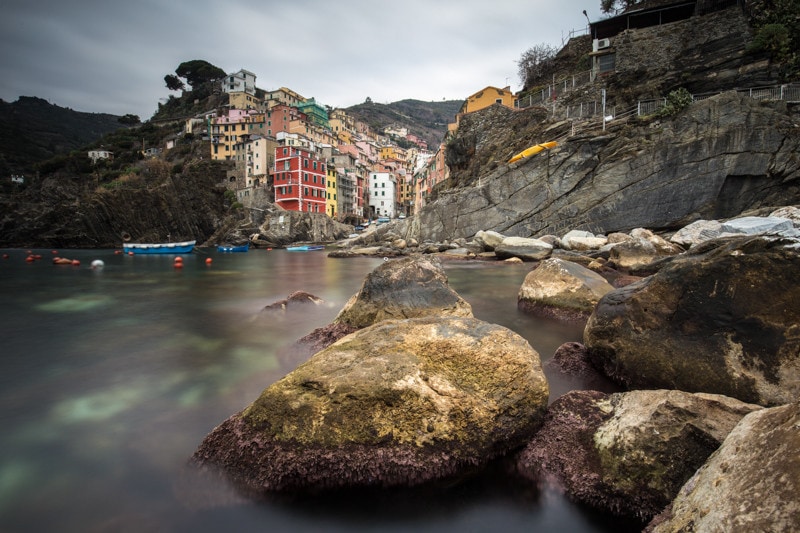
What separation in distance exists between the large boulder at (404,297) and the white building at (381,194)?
279 feet

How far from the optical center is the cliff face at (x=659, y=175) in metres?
25.5

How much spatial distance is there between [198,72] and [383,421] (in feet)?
479

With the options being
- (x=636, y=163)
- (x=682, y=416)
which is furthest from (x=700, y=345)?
(x=636, y=163)

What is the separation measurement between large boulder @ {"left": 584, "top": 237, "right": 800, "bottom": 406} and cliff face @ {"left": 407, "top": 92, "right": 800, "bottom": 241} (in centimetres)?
2668

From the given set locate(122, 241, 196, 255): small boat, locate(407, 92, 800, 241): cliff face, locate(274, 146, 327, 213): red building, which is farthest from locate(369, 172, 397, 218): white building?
locate(407, 92, 800, 241): cliff face

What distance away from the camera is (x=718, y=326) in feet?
15.8

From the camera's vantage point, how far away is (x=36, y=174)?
75375mm

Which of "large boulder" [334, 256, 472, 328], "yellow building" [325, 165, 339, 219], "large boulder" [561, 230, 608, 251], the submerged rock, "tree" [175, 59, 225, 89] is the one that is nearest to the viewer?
"large boulder" [334, 256, 472, 328]

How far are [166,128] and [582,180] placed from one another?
4327 inches

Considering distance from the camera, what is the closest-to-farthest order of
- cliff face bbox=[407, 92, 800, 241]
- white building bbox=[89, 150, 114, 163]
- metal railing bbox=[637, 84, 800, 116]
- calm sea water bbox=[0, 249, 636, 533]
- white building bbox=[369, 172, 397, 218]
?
1. calm sea water bbox=[0, 249, 636, 533]
2. cliff face bbox=[407, 92, 800, 241]
3. metal railing bbox=[637, 84, 800, 116]
4. white building bbox=[89, 150, 114, 163]
5. white building bbox=[369, 172, 397, 218]

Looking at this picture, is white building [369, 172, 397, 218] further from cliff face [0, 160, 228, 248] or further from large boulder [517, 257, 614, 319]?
large boulder [517, 257, 614, 319]

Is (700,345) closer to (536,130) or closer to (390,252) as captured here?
(390,252)

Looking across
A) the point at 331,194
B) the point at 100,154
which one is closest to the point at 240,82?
the point at 100,154

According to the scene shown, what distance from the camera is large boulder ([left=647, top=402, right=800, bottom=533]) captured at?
1.79m
